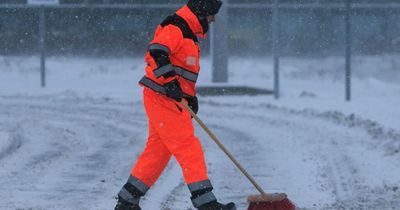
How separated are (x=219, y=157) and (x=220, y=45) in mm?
8708

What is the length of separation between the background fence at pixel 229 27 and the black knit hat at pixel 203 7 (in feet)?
52.6

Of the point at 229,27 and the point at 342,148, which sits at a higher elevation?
the point at 229,27

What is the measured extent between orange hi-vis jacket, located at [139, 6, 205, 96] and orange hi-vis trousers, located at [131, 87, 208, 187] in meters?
0.12

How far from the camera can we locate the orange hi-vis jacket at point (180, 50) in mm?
5699

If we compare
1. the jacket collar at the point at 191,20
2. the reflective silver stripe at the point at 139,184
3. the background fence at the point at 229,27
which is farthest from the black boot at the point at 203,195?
the background fence at the point at 229,27

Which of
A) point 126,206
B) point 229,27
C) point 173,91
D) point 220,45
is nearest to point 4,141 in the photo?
point 126,206

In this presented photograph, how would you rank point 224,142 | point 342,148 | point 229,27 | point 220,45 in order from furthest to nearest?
1. point 229,27
2. point 220,45
3. point 224,142
4. point 342,148

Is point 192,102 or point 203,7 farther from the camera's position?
point 192,102

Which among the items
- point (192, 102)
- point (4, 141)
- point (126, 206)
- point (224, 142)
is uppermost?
point (192, 102)

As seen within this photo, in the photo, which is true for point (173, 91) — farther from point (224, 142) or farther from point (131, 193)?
point (224, 142)

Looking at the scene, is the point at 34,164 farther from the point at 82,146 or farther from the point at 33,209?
the point at 33,209

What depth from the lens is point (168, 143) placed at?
229 inches

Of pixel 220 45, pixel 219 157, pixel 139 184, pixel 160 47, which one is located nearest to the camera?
pixel 160 47

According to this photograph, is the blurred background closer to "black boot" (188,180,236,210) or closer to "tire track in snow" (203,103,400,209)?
"tire track in snow" (203,103,400,209)
